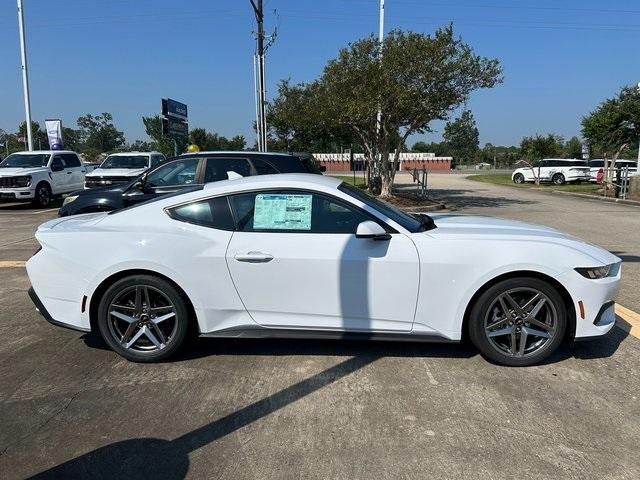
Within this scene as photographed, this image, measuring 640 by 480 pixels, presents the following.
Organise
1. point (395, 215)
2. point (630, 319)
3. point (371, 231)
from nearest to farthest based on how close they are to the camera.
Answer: point (371, 231) → point (395, 215) → point (630, 319)

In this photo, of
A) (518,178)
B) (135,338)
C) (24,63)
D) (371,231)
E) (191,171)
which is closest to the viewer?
(371,231)

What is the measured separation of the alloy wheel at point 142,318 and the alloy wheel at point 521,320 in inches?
98.7

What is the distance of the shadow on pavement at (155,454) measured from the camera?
2.91 m

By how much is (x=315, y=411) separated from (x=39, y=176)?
16.5m

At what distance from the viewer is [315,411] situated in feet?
11.6

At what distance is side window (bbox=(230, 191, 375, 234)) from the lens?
420 centimetres

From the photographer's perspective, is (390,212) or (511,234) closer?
(511,234)

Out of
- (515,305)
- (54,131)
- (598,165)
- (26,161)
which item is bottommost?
(515,305)

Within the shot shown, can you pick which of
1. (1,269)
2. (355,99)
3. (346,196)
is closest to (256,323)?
(346,196)

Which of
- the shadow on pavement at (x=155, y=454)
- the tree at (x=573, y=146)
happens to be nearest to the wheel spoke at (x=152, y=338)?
the shadow on pavement at (x=155, y=454)

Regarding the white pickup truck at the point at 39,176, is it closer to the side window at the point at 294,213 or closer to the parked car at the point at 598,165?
the side window at the point at 294,213

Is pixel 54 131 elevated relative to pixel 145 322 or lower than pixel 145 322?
elevated

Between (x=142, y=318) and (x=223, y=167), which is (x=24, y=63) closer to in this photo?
(x=223, y=167)

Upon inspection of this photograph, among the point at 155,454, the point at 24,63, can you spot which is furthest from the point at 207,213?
the point at 24,63
